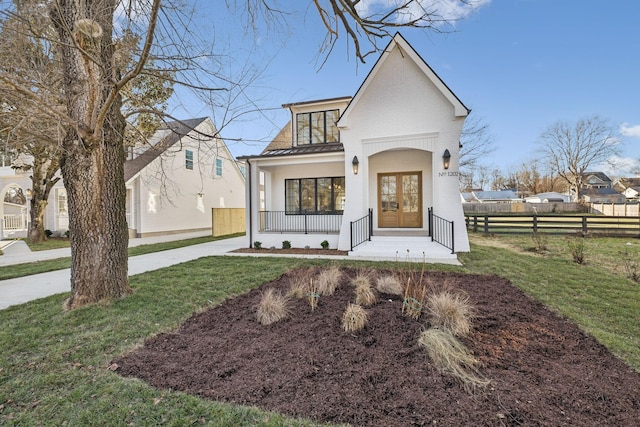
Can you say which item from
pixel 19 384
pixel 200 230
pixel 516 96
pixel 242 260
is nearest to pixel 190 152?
pixel 200 230

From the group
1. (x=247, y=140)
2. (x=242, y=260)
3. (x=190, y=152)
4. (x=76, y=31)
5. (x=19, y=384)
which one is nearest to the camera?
(x=19, y=384)

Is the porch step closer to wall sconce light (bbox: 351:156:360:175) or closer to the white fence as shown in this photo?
wall sconce light (bbox: 351:156:360:175)

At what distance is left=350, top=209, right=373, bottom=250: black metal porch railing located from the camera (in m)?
10.5

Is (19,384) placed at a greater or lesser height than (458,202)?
lesser

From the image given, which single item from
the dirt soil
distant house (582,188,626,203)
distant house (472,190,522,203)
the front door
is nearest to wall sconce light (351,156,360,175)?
the front door

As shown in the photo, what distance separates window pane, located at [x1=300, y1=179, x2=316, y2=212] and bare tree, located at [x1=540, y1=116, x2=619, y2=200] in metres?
42.1

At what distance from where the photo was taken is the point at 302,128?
13672 mm

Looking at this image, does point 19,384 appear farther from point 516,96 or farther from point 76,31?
point 516,96

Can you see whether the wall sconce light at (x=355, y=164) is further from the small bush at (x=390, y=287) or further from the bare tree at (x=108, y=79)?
the small bush at (x=390, y=287)

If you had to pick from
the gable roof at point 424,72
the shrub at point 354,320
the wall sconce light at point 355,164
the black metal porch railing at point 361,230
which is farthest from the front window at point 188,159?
the shrub at point 354,320

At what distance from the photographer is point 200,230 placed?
67.4 ft

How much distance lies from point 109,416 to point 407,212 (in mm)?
11102

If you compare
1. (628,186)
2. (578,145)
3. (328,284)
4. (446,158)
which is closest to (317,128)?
(446,158)

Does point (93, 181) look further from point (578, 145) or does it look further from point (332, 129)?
point (578, 145)
